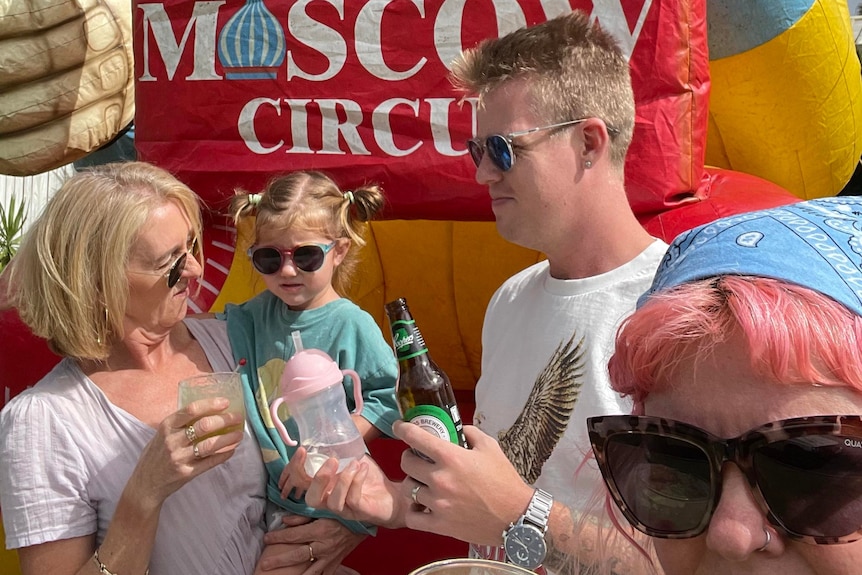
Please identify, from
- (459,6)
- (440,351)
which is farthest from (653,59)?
(440,351)

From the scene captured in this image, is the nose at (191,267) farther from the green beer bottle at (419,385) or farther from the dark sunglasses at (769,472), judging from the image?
the dark sunglasses at (769,472)

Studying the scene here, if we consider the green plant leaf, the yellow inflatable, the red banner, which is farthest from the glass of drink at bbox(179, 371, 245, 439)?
the green plant leaf

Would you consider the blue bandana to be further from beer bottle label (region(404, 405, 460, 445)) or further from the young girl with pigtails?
the young girl with pigtails

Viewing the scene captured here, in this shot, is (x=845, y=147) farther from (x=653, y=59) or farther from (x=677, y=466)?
(x=677, y=466)

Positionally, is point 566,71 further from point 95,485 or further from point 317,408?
point 95,485

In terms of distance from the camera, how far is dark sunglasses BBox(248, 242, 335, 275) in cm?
221

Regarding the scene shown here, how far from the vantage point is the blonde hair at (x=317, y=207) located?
227 centimetres

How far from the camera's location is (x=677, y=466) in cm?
72

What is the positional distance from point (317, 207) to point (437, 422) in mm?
1095

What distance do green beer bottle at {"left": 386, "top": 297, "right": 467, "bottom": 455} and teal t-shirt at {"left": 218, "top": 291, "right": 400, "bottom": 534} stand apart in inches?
19.1

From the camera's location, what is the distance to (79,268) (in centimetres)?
178

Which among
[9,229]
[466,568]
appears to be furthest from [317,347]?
[9,229]

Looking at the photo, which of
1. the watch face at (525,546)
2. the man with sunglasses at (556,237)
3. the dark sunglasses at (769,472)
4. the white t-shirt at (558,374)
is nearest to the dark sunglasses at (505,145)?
the man with sunglasses at (556,237)

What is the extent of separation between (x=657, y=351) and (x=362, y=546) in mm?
1815
